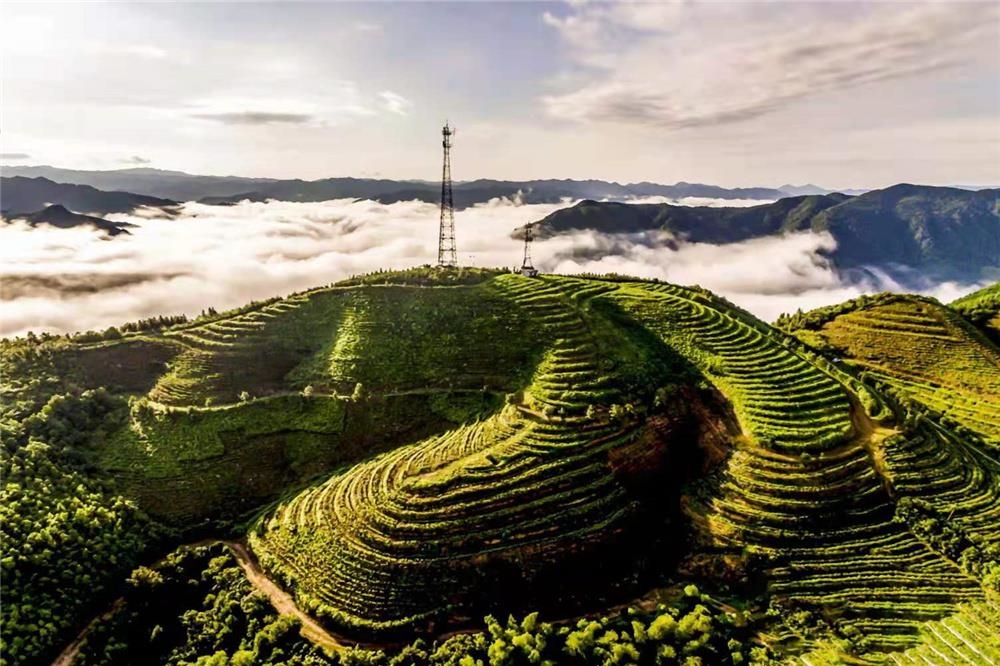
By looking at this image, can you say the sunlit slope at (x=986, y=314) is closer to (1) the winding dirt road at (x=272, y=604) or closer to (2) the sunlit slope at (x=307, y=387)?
(2) the sunlit slope at (x=307, y=387)

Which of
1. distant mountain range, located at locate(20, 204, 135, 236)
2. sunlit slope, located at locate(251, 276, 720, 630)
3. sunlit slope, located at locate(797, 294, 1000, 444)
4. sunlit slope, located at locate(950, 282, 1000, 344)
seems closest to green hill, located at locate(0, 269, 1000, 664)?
sunlit slope, located at locate(251, 276, 720, 630)

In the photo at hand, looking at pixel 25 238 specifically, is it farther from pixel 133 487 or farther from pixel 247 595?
pixel 247 595

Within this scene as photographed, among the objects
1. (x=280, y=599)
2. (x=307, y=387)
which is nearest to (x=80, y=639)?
(x=280, y=599)

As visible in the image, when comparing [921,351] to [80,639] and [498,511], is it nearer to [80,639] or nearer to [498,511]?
[498,511]

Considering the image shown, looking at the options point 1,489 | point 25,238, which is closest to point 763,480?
point 1,489

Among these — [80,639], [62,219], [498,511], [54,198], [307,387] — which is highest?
[54,198]

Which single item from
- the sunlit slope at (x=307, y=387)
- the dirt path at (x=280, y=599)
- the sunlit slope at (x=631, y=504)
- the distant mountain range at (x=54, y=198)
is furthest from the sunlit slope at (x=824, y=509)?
the distant mountain range at (x=54, y=198)

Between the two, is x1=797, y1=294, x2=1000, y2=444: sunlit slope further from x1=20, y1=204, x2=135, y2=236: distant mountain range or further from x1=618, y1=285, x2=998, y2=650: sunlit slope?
x1=20, y1=204, x2=135, y2=236: distant mountain range
